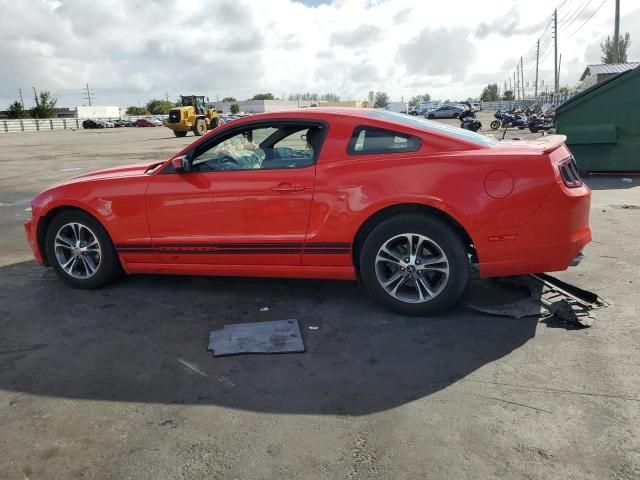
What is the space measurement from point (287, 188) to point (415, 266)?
1149 millimetres

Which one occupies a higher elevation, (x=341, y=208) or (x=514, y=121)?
(x=514, y=121)

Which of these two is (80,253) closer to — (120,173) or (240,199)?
(120,173)

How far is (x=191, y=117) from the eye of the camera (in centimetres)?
3556

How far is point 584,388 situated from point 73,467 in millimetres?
2713

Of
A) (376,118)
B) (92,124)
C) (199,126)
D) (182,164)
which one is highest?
(92,124)

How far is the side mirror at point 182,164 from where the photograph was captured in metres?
4.56

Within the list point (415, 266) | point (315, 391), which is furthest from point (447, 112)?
point (315, 391)

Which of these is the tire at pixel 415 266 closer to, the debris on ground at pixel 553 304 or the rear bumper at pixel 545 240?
the rear bumper at pixel 545 240

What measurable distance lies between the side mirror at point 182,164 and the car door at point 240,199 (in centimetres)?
4

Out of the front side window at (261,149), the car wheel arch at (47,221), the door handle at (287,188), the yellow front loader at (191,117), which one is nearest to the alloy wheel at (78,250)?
the car wheel arch at (47,221)

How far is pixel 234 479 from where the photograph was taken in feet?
8.02

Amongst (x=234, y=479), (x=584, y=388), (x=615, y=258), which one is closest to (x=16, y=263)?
(x=234, y=479)

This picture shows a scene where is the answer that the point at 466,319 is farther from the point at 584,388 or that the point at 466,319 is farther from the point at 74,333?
the point at 74,333

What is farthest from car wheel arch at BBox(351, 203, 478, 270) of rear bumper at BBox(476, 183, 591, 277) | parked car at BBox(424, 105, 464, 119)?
parked car at BBox(424, 105, 464, 119)
